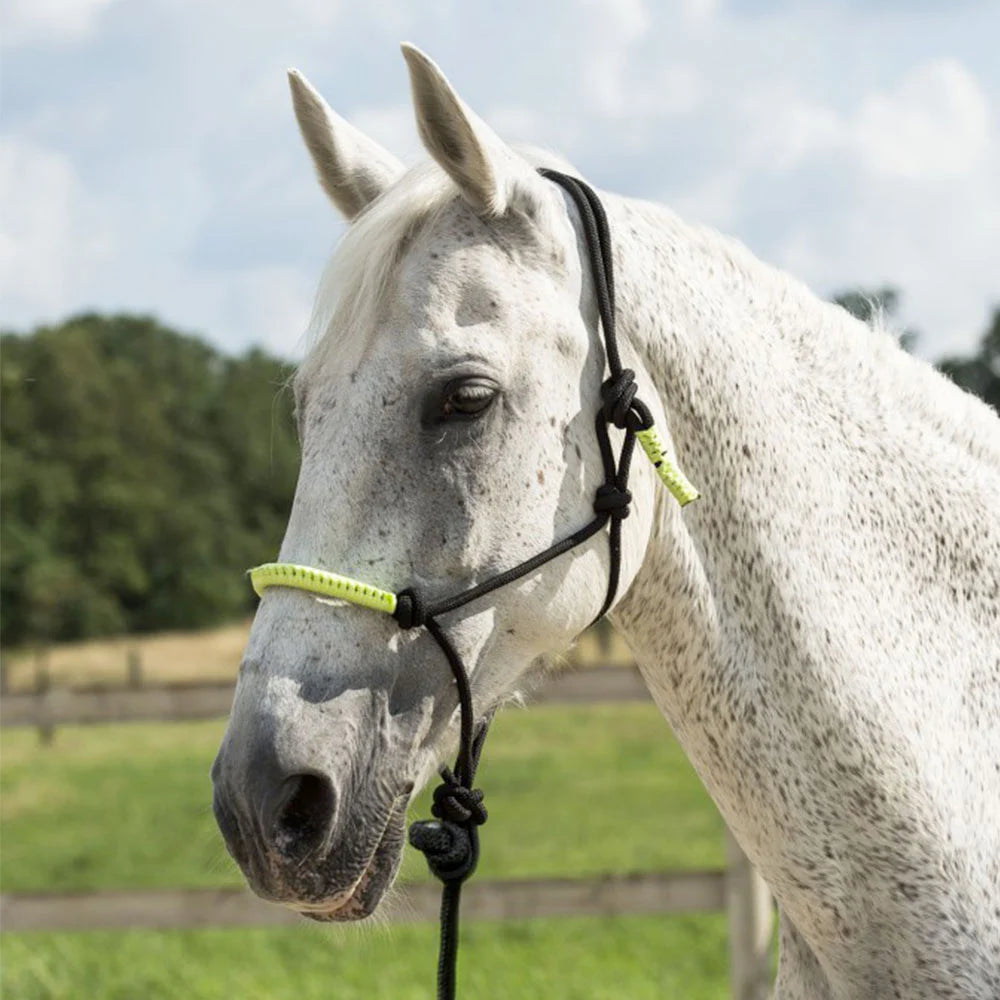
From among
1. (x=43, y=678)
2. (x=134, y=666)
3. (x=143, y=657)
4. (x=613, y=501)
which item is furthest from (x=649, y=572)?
(x=143, y=657)

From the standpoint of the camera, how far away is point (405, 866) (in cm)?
219

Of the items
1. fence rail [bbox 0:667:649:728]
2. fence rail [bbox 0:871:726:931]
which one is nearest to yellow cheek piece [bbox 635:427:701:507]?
fence rail [bbox 0:871:726:931]

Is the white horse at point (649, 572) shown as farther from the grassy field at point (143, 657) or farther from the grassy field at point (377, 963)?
the grassy field at point (143, 657)

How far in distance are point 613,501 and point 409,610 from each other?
0.38 metres

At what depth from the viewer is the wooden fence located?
447 cm

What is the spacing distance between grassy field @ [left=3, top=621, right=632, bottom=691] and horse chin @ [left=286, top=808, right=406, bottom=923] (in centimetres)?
2139

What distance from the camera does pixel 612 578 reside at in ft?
6.82

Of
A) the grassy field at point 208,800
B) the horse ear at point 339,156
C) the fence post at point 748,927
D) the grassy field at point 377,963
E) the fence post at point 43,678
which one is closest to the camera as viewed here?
the horse ear at point 339,156

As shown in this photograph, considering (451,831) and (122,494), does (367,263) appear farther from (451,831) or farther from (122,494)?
(122,494)

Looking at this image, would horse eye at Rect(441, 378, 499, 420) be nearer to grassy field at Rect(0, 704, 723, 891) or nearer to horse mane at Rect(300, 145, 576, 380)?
horse mane at Rect(300, 145, 576, 380)

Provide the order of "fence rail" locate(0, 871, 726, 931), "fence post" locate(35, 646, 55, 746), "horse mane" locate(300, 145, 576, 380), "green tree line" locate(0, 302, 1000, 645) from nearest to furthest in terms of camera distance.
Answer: "horse mane" locate(300, 145, 576, 380) < "fence rail" locate(0, 871, 726, 931) < "fence post" locate(35, 646, 55, 746) < "green tree line" locate(0, 302, 1000, 645)

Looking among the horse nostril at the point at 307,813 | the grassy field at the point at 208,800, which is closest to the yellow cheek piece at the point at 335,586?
the horse nostril at the point at 307,813

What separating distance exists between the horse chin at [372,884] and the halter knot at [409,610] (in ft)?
0.93

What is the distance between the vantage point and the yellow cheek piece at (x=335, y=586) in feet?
6.21
